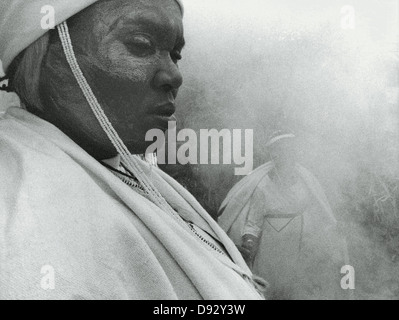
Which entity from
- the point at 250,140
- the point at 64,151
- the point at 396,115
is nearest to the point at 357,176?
the point at 396,115

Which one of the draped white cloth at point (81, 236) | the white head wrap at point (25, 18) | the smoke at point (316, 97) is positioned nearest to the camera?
the draped white cloth at point (81, 236)

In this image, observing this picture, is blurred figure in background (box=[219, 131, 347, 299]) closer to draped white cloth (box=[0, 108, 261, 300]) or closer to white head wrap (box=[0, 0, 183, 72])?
draped white cloth (box=[0, 108, 261, 300])

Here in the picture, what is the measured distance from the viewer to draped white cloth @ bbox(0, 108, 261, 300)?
40.3 inches

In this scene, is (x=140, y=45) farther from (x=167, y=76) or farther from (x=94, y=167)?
(x=94, y=167)

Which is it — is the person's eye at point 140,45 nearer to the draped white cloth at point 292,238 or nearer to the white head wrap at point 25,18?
the white head wrap at point 25,18

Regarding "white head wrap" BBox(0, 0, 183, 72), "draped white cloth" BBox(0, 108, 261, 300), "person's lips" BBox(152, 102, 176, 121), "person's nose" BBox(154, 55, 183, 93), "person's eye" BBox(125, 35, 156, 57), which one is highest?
"white head wrap" BBox(0, 0, 183, 72)

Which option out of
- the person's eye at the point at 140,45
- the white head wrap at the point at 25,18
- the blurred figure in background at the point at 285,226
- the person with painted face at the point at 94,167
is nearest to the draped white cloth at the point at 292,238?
the blurred figure in background at the point at 285,226

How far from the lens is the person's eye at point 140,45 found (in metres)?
1.40

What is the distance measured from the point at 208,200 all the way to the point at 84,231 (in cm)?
115

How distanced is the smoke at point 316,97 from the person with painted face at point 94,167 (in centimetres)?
62

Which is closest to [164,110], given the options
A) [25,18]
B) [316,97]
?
[25,18]

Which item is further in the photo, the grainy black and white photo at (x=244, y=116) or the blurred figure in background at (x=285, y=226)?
the blurred figure in background at (x=285, y=226)

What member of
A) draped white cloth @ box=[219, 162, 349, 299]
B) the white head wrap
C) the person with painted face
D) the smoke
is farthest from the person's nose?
draped white cloth @ box=[219, 162, 349, 299]

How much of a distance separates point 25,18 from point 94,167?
17.3 inches
